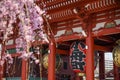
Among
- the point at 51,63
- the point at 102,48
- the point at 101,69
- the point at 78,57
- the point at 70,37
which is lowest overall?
the point at 101,69

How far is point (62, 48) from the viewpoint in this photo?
41.3 ft

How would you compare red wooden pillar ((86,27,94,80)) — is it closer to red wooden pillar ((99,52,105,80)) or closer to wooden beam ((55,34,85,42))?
wooden beam ((55,34,85,42))

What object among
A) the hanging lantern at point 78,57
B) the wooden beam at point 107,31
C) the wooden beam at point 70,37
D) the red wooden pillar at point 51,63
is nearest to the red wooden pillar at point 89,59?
the wooden beam at point 107,31

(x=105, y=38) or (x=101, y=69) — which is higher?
(x=105, y=38)

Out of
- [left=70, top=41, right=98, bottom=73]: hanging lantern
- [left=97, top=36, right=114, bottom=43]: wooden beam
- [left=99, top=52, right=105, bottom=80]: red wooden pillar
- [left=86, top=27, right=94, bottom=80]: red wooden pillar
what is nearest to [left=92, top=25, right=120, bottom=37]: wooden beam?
[left=86, top=27, right=94, bottom=80]: red wooden pillar

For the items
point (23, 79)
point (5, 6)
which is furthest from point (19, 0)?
point (23, 79)

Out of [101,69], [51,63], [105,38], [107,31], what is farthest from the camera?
[101,69]

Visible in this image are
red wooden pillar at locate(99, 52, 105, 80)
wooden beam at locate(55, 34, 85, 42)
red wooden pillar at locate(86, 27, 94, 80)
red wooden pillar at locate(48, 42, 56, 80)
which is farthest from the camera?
red wooden pillar at locate(99, 52, 105, 80)

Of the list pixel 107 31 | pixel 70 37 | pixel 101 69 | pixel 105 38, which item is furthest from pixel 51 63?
pixel 101 69

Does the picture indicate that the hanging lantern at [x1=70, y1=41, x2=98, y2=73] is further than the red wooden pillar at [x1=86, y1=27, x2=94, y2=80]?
Yes

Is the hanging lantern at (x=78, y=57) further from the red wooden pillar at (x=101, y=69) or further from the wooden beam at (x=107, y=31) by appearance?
the red wooden pillar at (x=101, y=69)

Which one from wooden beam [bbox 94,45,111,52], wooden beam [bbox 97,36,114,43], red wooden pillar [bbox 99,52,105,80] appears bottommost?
red wooden pillar [bbox 99,52,105,80]

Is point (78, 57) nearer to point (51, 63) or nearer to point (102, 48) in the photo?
point (51, 63)

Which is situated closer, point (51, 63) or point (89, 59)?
point (89, 59)
